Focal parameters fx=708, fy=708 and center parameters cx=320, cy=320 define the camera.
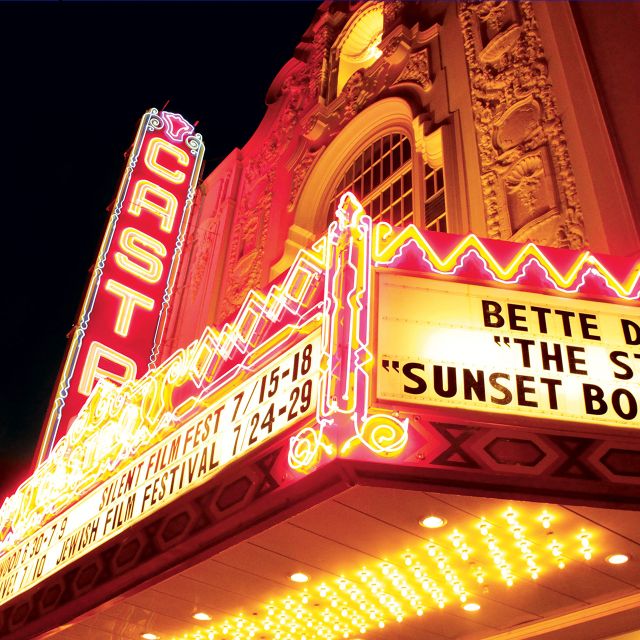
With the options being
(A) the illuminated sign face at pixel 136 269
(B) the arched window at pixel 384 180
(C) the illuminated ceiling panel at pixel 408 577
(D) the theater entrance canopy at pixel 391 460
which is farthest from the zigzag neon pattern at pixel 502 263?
(A) the illuminated sign face at pixel 136 269

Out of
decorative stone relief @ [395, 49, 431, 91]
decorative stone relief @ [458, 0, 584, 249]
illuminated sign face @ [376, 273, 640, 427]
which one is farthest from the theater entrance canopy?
decorative stone relief @ [395, 49, 431, 91]

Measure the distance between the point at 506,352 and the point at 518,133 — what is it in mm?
4821

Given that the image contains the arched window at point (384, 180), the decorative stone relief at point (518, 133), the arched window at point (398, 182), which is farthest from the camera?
the arched window at point (384, 180)

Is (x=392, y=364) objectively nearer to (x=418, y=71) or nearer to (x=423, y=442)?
(x=423, y=442)

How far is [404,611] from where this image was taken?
692 cm

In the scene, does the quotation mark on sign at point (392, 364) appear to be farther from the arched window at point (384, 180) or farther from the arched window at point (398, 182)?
the arched window at point (384, 180)

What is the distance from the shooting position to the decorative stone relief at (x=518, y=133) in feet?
26.8

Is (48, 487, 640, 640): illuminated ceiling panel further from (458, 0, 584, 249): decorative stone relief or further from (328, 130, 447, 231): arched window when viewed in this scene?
(328, 130, 447, 231): arched window

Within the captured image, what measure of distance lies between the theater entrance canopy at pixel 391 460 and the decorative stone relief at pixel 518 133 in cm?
229

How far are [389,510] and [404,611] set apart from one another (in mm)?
2121

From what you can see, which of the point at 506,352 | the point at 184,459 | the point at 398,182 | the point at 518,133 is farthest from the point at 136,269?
the point at 506,352

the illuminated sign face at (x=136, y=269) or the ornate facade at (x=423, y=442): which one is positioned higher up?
the illuminated sign face at (x=136, y=269)

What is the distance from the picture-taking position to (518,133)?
29.9 ft

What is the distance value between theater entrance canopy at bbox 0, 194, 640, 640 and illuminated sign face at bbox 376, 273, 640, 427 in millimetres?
13
